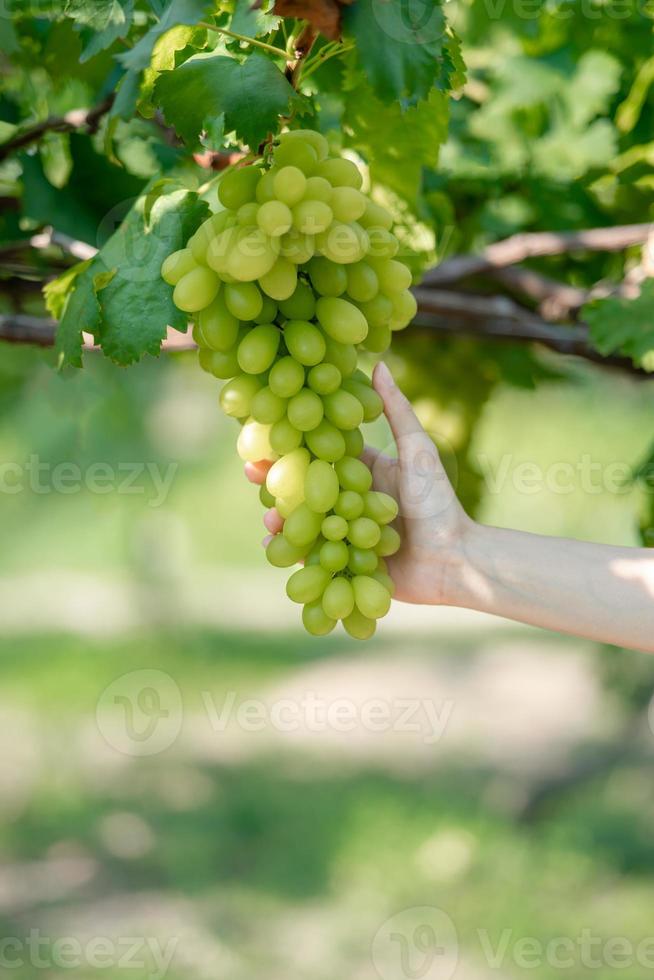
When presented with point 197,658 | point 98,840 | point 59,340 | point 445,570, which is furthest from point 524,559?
point 197,658

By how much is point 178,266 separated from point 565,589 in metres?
0.46

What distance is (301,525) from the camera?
2.63 feet

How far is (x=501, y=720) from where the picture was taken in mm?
5219

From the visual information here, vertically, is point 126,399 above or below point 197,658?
above

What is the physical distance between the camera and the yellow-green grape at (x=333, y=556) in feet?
2.64

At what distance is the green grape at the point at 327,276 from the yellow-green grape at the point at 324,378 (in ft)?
0.18

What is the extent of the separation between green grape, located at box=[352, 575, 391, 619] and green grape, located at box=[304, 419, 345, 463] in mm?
95

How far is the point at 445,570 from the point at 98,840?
12.0 feet

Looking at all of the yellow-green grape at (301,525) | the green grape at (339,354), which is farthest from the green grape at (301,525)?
the green grape at (339,354)

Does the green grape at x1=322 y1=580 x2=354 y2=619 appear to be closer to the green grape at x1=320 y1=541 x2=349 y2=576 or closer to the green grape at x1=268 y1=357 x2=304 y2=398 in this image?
the green grape at x1=320 y1=541 x2=349 y2=576

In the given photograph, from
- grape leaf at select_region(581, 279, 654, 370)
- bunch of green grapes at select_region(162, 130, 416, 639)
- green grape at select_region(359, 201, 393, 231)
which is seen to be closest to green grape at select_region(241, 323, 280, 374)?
bunch of green grapes at select_region(162, 130, 416, 639)

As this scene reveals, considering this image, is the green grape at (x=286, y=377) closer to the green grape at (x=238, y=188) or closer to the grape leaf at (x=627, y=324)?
the green grape at (x=238, y=188)

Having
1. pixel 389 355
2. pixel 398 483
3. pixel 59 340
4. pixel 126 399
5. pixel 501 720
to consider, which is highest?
pixel 59 340

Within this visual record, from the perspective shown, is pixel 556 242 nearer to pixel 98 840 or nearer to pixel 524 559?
pixel 524 559
